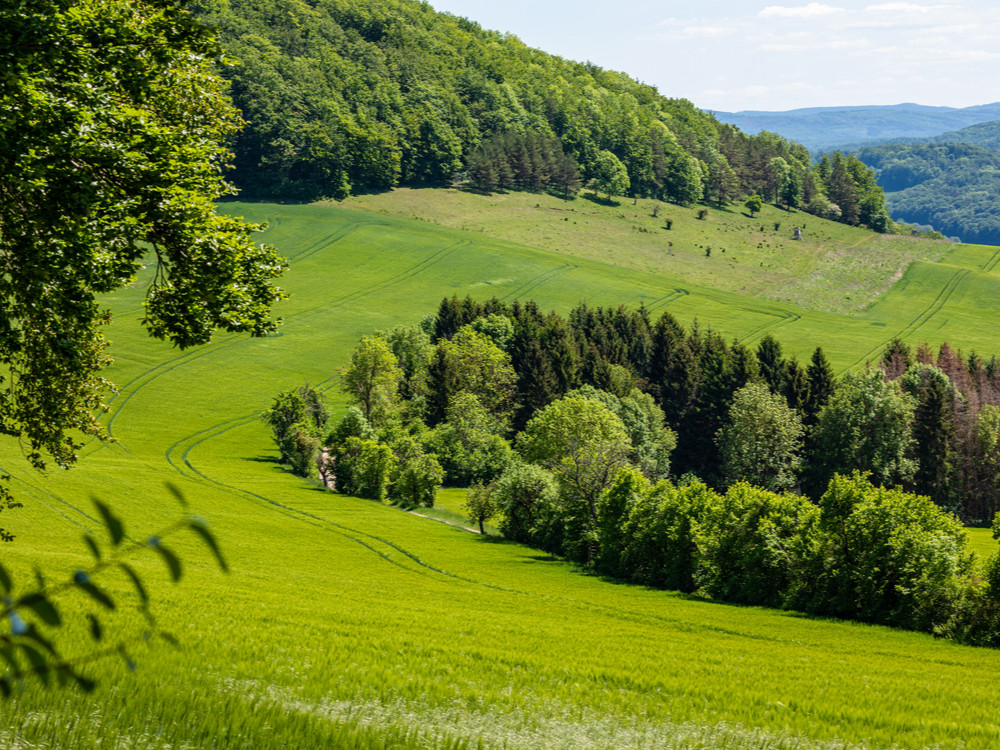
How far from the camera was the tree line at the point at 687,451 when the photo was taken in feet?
160

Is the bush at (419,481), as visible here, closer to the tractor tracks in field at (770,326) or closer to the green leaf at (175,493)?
the tractor tracks in field at (770,326)

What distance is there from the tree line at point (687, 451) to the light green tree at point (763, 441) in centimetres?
26

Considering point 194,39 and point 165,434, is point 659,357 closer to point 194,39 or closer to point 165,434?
point 165,434

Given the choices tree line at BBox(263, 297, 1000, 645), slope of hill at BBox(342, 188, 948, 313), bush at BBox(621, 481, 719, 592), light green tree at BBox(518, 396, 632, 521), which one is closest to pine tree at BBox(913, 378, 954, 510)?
tree line at BBox(263, 297, 1000, 645)

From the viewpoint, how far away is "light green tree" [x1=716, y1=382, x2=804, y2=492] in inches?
4003

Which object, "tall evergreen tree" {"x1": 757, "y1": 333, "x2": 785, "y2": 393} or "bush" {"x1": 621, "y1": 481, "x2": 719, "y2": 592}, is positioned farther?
"tall evergreen tree" {"x1": 757, "y1": 333, "x2": 785, "y2": 393}

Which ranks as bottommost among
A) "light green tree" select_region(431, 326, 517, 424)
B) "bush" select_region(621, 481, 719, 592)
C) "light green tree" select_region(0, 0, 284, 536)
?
"bush" select_region(621, 481, 719, 592)

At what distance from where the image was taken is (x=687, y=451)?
11375cm

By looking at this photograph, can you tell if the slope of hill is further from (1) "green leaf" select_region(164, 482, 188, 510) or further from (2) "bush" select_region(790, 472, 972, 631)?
(1) "green leaf" select_region(164, 482, 188, 510)

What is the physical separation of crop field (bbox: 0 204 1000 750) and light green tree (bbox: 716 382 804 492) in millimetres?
28068

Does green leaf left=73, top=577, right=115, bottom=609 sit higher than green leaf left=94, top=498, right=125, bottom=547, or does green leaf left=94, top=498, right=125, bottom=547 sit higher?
green leaf left=94, top=498, right=125, bottom=547

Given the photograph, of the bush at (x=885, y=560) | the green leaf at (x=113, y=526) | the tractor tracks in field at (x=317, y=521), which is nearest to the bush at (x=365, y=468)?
the tractor tracks in field at (x=317, y=521)

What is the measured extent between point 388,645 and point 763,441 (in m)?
90.9

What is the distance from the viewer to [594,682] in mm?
15422
